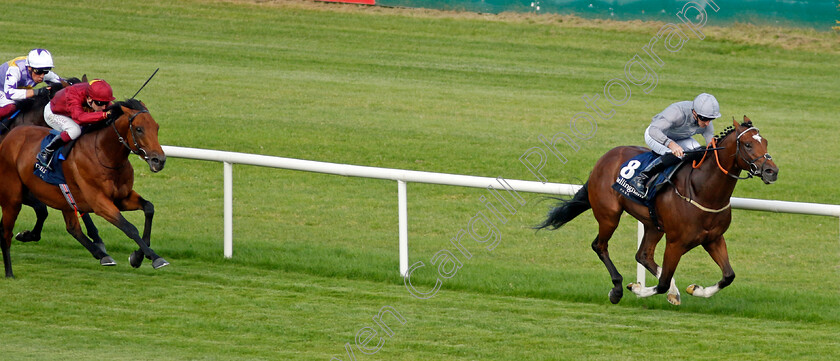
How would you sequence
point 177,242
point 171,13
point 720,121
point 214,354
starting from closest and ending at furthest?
point 214,354, point 177,242, point 720,121, point 171,13

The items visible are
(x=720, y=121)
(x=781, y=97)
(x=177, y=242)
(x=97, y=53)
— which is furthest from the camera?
(x=97, y=53)

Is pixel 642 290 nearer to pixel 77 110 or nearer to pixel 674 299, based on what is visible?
pixel 674 299

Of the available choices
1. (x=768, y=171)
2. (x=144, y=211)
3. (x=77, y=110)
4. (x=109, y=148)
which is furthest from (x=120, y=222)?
(x=768, y=171)

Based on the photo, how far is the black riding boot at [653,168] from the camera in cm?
752

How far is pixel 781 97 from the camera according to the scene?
18.5 meters

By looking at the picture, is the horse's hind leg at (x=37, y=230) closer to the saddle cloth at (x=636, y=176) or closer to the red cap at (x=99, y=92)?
the red cap at (x=99, y=92)

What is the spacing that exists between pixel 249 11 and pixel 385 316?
1745cm

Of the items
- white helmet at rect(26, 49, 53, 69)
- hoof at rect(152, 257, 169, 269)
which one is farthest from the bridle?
white helmet at rect(26, 49, 53, 69)

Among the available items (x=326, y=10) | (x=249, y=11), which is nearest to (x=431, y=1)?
(x=326, y=10)

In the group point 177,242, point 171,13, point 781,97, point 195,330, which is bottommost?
point 171,13

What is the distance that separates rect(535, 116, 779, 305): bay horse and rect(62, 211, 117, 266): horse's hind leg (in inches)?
149

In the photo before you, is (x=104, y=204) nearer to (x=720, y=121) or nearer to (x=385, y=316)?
(x=385, y=316)

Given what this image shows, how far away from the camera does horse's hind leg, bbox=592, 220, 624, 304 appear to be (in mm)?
7785

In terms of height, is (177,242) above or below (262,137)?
above
